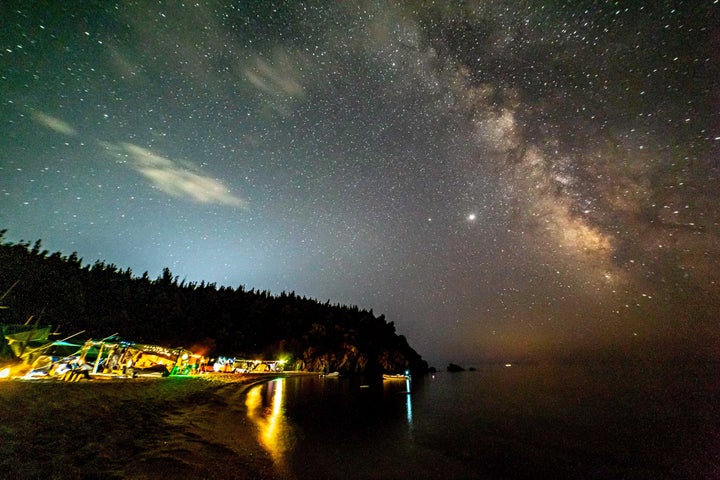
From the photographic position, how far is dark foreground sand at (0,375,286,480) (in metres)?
9.76

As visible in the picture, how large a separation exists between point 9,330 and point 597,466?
51974mm

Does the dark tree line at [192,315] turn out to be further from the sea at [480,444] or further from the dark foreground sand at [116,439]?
the sea at [480,444]

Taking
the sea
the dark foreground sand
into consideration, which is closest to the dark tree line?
the dark foreground sand

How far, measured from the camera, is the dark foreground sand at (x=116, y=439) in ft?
32.0

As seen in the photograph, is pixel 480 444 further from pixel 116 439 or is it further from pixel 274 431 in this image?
pixel 116 439

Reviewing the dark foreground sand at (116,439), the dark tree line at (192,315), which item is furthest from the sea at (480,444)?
the dark tree line at (192,315)

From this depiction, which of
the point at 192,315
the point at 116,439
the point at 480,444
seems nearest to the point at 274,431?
the point at 116,439

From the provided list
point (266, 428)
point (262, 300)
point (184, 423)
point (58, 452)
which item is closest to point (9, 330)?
point (184, 423)

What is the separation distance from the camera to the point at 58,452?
10398 millimetres

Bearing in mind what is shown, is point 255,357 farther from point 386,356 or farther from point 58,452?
point 58,452

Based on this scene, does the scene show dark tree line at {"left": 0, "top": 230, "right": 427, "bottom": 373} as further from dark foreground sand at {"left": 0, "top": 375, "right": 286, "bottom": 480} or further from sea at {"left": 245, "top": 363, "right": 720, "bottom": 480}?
sea at {"left": 245, "top": 363, "right": 720, "bottom": 480}

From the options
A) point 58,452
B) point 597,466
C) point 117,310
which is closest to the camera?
point 58,452

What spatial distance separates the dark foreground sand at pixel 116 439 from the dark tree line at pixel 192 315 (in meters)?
59.2

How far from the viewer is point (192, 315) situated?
111625 millimetres
